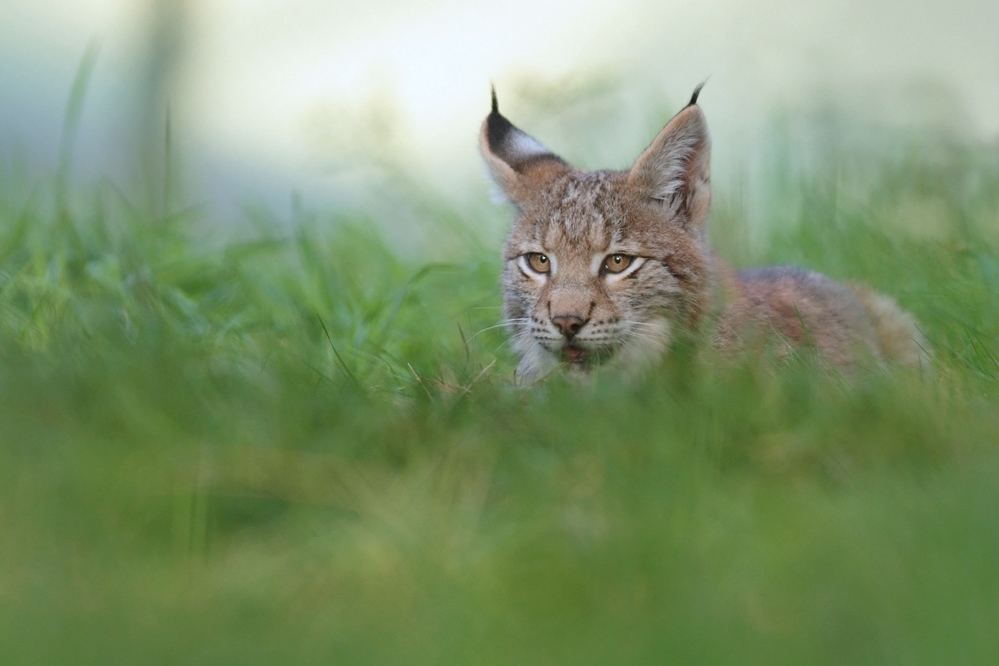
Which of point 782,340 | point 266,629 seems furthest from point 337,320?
point 266,629

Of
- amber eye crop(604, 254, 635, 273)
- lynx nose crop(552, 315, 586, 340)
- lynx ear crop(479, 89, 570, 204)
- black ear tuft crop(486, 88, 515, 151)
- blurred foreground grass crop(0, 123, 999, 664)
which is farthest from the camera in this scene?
black ear tuft crop(486, 88, 515, 151)

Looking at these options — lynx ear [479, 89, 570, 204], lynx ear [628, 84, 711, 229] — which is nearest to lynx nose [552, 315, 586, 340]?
lynx ear [628, 84, 711, 229]

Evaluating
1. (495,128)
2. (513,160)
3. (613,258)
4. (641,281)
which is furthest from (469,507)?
(495,128)

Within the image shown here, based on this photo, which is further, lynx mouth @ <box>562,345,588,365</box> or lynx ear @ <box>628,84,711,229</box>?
lynx ear @ <box>628,84,711,229</box>

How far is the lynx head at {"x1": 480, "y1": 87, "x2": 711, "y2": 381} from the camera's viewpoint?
14.6ft

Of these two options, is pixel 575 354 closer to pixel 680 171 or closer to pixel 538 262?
pixel 538 262

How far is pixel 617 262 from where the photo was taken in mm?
4691

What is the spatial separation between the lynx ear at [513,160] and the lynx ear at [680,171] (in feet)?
1.75

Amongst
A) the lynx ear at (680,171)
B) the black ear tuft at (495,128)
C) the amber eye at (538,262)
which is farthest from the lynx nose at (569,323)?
the black ear tuft at (495,128)

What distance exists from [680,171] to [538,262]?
746 millimetres

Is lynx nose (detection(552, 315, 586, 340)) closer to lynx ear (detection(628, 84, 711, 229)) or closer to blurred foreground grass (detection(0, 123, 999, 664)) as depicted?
blurred foreground grass (detection(0, 123, 999, 664))

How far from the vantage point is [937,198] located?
7.14 metres

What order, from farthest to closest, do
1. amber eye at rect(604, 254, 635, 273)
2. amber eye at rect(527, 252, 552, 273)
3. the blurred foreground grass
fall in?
amber eye at rect(527, 252, 552, 273)
amber eye at rect(604, 254, 635, 273)
the blurred foreground grass

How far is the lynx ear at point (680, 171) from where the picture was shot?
4742mm
